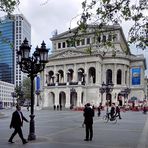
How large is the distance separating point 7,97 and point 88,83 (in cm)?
10662

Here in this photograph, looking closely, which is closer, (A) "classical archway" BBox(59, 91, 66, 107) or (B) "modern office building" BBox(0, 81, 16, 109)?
(A) "classical archway" BBox(59, 91, 66, 107)

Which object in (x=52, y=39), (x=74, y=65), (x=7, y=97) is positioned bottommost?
(x=7, y=97)

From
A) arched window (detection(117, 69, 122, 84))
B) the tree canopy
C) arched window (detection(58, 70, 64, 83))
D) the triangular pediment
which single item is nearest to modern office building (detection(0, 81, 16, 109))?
arched window (detection(58, 70, 64, 83))

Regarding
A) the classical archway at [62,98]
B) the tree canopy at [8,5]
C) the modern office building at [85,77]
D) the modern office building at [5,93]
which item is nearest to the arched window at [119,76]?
the modern office building at [85,77]

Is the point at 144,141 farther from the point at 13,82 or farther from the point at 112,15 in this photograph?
the point at 13,82

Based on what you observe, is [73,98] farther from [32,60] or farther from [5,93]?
[5,93]

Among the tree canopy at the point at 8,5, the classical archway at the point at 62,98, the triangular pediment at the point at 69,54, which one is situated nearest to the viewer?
the tree canopy at the point at 8,5

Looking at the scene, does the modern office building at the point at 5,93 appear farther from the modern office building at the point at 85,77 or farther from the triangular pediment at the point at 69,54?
the triangular pediment at the point at 69,54

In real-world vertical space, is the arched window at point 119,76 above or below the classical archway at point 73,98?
above

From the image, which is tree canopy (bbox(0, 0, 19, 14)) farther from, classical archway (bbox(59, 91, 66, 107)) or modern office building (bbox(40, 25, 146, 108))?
classical archway (bbox(59, 91, 66, 107))

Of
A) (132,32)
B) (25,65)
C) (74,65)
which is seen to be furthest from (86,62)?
(132,32)

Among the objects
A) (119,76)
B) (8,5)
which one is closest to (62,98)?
(119,76)

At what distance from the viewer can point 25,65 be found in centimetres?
1698

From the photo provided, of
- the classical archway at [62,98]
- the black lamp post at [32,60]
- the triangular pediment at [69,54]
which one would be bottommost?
the classical archway at [62,98]
